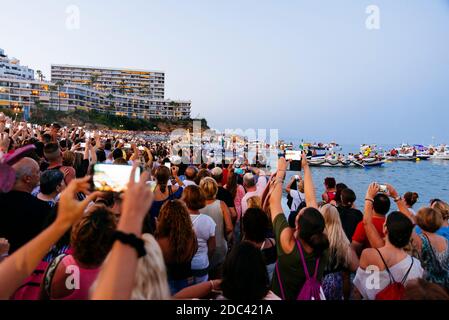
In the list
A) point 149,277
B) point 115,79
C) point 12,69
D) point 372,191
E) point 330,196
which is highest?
point 115,79

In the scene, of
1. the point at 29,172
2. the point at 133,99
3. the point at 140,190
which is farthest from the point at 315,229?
the point at 133,99

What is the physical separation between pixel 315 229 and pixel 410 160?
8715cm

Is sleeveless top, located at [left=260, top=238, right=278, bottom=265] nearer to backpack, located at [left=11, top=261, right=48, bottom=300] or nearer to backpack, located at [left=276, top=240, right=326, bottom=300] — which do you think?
backpack, located at [left=276, top=240, right=326, bottom=300]

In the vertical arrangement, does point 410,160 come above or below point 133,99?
→ below

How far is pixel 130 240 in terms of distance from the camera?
119cm

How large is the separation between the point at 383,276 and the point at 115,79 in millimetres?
148095

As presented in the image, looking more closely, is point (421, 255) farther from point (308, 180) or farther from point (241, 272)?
point (241, 272)

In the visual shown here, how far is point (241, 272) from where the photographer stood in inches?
64.5

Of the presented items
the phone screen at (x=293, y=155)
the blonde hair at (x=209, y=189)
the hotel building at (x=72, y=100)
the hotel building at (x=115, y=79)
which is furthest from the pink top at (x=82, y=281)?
the hotel building at (x=115, y=79)

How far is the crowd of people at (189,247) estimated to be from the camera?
1339 millimetres

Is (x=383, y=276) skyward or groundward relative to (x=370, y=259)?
groundward

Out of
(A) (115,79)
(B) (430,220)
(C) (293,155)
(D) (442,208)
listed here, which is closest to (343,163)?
(D) (442,208)

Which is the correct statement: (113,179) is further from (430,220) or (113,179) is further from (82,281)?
(430,220)

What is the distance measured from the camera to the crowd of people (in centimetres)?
134
